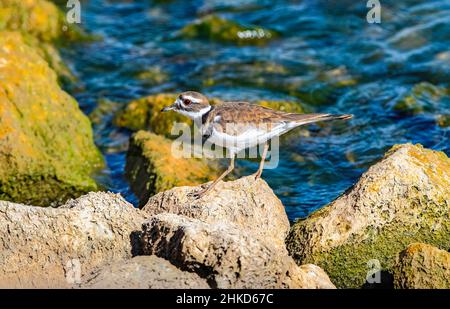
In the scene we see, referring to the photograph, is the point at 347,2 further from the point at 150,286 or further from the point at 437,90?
the point at 150,286

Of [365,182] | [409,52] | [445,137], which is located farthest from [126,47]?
[365,182]

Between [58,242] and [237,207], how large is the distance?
1967mm

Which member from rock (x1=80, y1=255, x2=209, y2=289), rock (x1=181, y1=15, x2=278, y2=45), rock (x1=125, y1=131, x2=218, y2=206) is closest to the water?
rock (x1=181, y1=15, x2=278, y2=45)

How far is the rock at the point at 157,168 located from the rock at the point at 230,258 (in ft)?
10.7

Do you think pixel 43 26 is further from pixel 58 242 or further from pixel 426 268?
pixel 426 268

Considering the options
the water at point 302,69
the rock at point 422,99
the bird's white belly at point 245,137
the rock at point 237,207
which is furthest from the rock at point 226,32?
the rock at point 237,207

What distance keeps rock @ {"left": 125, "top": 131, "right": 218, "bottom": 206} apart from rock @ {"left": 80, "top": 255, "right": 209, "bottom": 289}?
3.12 meters

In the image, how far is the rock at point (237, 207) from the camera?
828 cm

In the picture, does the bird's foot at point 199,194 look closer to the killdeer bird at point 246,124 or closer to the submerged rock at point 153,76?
the killdeer bird at point 246,124

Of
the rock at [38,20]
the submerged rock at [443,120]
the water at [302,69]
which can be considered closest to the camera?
the water at [302,69]

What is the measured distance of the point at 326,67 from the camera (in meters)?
15.8

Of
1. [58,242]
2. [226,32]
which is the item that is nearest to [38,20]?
[226,32]
